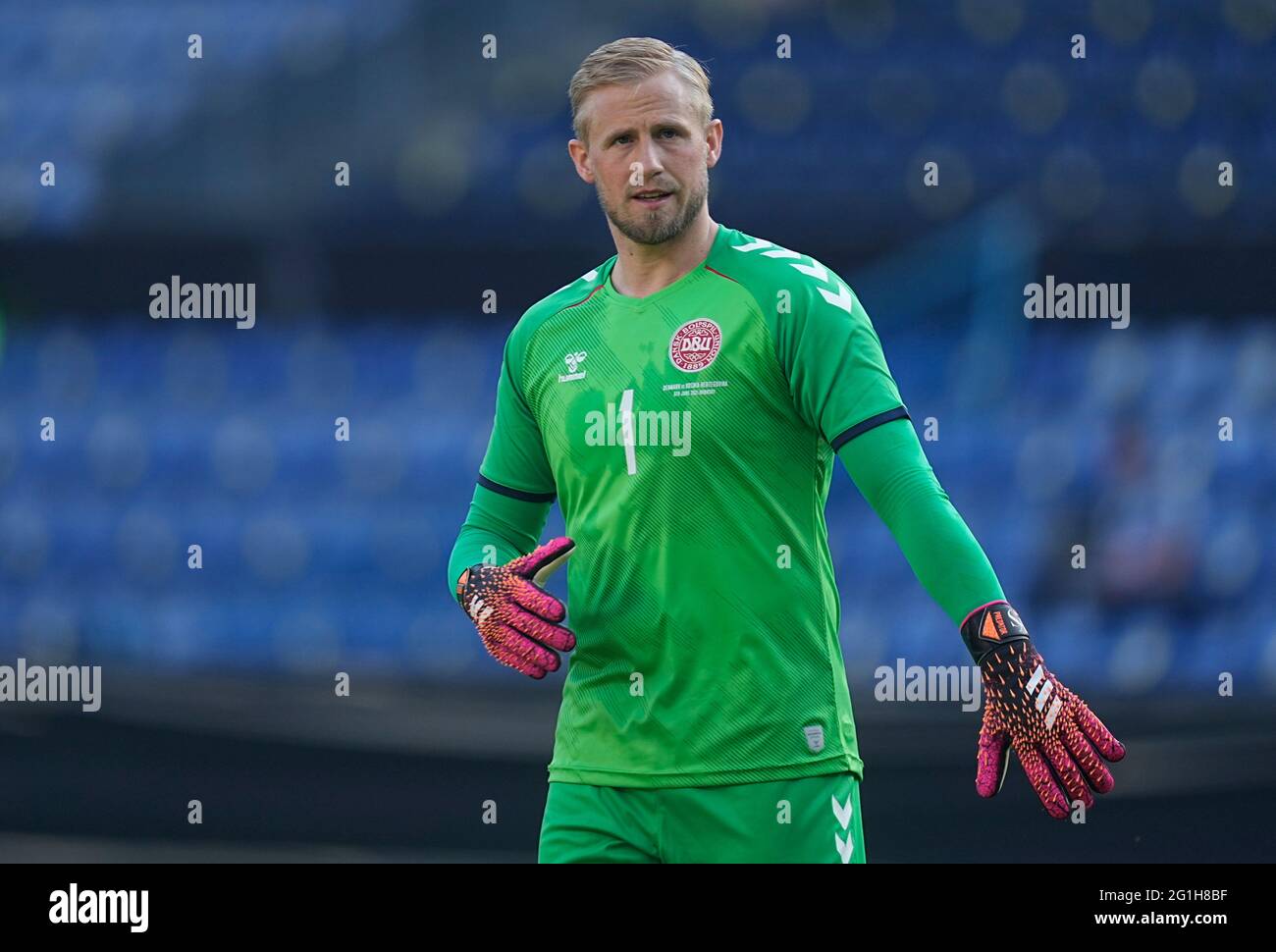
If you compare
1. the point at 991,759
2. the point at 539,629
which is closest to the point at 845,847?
the point at 991,759

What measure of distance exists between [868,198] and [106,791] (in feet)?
9.54

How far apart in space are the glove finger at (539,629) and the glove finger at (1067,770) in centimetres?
71

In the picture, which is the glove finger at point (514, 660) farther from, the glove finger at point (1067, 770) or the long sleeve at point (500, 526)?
the glove finger at point (1067, 770)

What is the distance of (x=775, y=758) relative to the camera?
2539mm

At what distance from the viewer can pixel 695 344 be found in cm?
261

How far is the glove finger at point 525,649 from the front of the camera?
2568 mm

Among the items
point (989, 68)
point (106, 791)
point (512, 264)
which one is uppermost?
point (989, 68)

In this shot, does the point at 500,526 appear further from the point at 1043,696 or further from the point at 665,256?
the point at 1043,696

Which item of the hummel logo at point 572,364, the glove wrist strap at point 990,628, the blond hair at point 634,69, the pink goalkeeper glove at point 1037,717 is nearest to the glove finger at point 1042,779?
the pink goalkeeper glove at point 1037,717

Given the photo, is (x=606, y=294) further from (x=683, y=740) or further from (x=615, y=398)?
(x=683, y=740)

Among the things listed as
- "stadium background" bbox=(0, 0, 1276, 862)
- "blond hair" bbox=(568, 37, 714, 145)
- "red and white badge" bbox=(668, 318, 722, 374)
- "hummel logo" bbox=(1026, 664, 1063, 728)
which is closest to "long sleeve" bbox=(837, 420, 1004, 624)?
"hummel logo" bbox=(1026, 664, 1063, 728)

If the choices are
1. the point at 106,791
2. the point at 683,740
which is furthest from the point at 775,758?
the point at 106,791

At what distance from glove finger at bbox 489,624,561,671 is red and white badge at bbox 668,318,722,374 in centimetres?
46

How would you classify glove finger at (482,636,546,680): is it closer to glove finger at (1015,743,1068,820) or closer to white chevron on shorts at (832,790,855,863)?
white chevron on shorts at (832,790,855,863)
